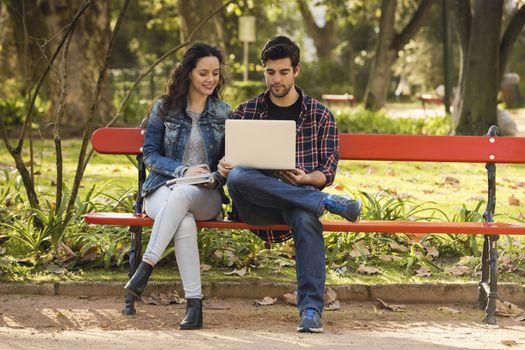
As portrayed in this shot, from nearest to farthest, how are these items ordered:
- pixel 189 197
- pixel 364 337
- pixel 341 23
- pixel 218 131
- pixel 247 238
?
1. pixel 364 337
2. pixel 189 197
3. pixel 218 131
4. pixel 247 238
5. pixel 341 23

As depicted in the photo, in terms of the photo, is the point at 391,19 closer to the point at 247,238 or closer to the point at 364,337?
the point at 247,238

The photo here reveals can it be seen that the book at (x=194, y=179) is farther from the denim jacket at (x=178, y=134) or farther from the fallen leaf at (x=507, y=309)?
the fallen leaf at (x=507, y=309)

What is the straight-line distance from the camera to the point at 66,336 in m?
5.48

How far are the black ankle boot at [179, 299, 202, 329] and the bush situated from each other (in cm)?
1188

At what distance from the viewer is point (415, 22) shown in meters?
24.1

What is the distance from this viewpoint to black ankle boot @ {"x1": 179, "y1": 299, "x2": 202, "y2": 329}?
565 cm

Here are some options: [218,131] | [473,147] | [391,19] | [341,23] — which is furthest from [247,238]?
[341,23]

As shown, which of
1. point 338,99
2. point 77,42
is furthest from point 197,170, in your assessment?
point 338,99

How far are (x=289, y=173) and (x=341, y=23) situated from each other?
1775 inches

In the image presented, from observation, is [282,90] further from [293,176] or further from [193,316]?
[193,316]

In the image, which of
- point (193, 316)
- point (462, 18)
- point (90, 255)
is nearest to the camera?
point (193, 316)

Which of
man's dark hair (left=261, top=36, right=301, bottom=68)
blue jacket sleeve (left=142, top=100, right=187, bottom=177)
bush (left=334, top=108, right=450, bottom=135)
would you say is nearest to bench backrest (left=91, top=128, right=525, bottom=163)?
blue jacket sleeve (left=142, top=100, right=187, bottom=177)

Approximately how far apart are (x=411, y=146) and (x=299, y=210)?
1.04 metres

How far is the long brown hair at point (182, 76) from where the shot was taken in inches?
247
